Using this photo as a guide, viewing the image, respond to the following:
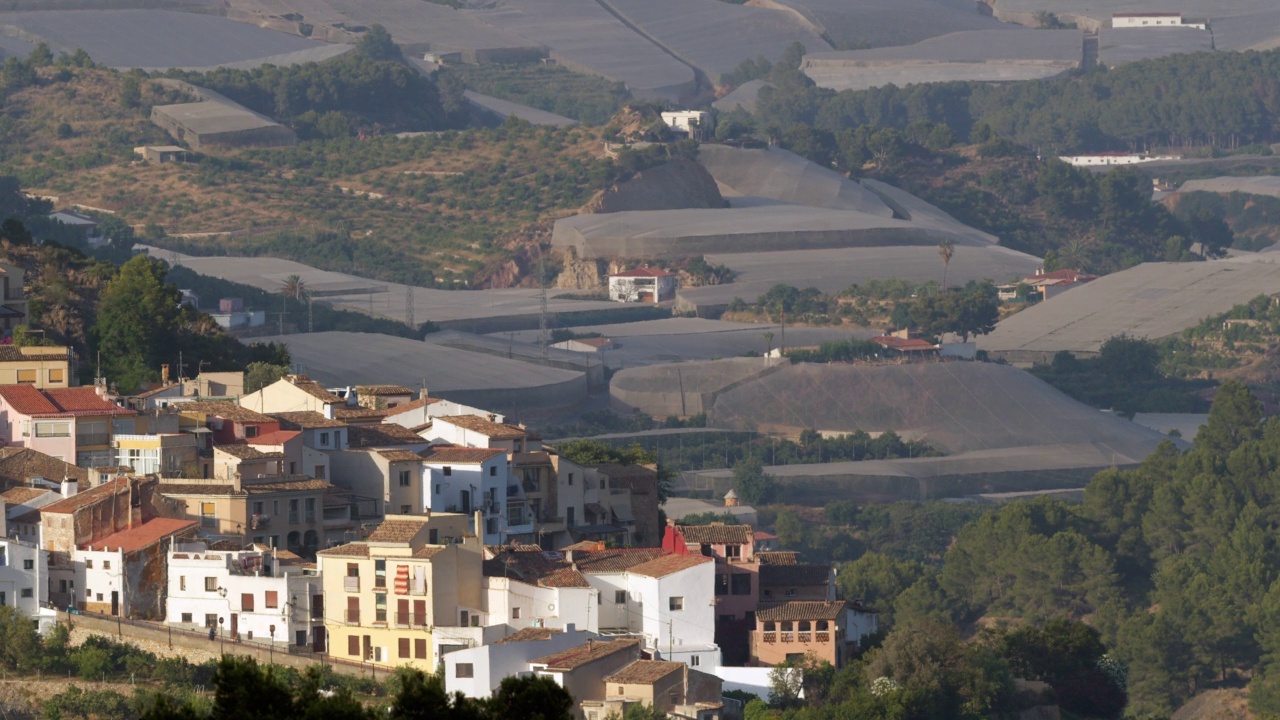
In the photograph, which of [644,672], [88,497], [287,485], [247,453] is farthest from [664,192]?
[644,672]

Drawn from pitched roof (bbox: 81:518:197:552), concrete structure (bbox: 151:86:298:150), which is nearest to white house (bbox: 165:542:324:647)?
pitched roof (bbox: 81:518:197:552)

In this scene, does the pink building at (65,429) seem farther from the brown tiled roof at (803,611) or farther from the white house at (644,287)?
the white house at (644,287)

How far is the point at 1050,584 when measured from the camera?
8581 centimetres

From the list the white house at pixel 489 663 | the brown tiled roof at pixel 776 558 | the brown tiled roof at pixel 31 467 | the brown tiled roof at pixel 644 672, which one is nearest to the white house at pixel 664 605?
the brown tiled roof at pixel 644 672

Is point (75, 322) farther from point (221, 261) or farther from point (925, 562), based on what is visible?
point (221, 261)

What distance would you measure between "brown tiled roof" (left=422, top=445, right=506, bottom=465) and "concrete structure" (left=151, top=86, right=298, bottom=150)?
406 feet

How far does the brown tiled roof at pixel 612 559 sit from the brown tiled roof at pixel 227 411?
21.7 ft

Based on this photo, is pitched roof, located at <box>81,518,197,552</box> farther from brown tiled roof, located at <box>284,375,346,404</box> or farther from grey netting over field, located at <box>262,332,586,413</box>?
grey netting over field, located at <box>262,332,586,413</box>

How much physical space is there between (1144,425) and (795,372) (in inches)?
503

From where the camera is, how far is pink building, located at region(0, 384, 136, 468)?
58.4 meters

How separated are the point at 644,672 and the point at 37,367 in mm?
17340

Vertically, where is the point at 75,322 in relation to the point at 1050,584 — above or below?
above

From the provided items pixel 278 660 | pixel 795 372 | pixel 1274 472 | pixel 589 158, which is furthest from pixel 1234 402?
pixel 589 158

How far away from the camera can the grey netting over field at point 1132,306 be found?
5620 inches
